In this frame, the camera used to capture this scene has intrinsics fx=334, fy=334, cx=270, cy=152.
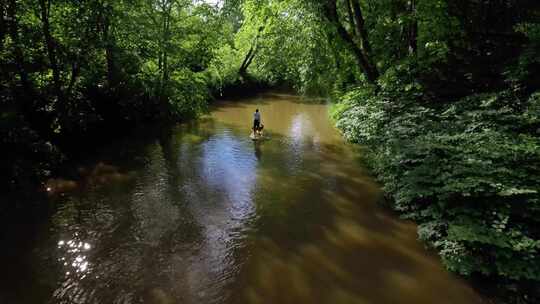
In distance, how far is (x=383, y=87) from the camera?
13305 mm

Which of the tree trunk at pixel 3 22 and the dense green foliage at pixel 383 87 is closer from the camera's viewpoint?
the dense green foliage at pixel 383 87

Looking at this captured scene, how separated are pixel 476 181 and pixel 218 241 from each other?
498cm

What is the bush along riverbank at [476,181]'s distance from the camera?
5.26m

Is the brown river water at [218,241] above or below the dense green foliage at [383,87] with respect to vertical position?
below

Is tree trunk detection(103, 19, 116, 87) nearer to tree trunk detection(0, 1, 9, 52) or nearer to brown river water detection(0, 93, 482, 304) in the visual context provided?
tree trunk detection(0, 1, 9, 52)

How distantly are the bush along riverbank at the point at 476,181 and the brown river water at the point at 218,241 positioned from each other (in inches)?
18.7

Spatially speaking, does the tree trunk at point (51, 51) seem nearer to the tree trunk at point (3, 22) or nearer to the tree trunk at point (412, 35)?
the tree trunk at point (3, 22)

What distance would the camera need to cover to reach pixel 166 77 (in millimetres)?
16047

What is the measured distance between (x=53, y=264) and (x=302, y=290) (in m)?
4.24

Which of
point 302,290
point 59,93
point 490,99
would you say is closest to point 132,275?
point 302,290

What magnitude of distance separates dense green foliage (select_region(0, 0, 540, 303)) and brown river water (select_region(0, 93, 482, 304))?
2.90 feet

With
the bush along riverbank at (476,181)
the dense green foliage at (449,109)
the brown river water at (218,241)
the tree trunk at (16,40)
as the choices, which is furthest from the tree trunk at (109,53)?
the bush along riverbank at (476,181)

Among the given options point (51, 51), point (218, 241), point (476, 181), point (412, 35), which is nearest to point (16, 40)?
point (51, 51)

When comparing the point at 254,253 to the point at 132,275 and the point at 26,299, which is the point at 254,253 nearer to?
the point at 132,275
